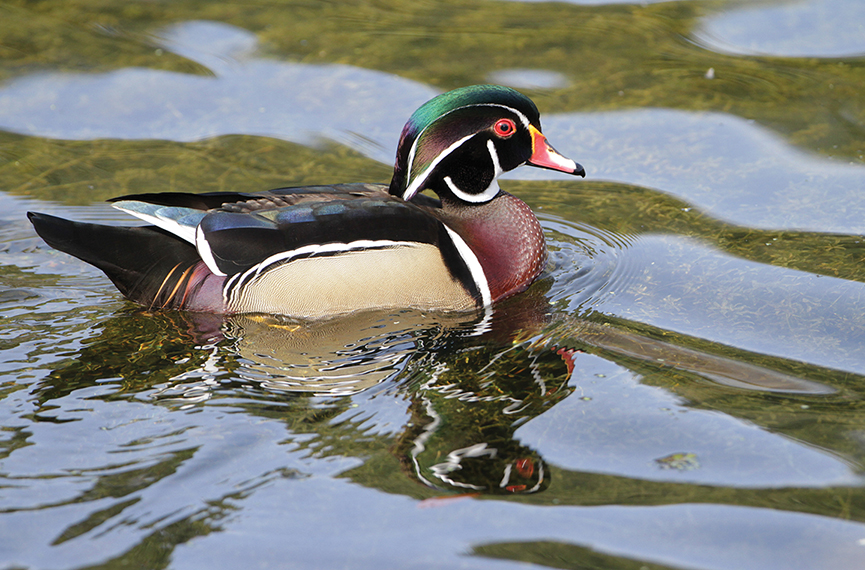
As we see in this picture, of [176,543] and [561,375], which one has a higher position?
[561,375]

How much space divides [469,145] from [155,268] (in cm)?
183

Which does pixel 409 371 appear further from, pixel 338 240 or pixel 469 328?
pixel 338 240

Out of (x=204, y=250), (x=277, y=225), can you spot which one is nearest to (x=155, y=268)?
(x=204, y=250)

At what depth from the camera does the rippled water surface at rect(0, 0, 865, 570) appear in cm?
358

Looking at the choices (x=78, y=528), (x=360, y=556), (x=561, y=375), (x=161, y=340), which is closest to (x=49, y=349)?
(x=161, y=340)

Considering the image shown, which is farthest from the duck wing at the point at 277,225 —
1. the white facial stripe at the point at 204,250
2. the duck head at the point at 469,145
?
the duck head at the point at 469,145

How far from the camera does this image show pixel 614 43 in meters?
8.21

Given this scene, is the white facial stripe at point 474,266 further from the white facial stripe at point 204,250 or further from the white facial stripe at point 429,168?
the white facial stripe at point 204,250

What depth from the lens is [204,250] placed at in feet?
16.2

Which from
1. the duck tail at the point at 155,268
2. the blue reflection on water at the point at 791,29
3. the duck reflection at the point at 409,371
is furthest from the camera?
the blue reflection on water at the point at 791,29

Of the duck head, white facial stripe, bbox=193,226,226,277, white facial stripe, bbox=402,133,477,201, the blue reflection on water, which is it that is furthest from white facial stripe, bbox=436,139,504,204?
the blue reflection on water

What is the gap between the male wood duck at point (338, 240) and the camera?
16.1 ft

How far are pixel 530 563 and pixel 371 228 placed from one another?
6.88 ft

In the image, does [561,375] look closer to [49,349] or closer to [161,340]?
[161,340]
